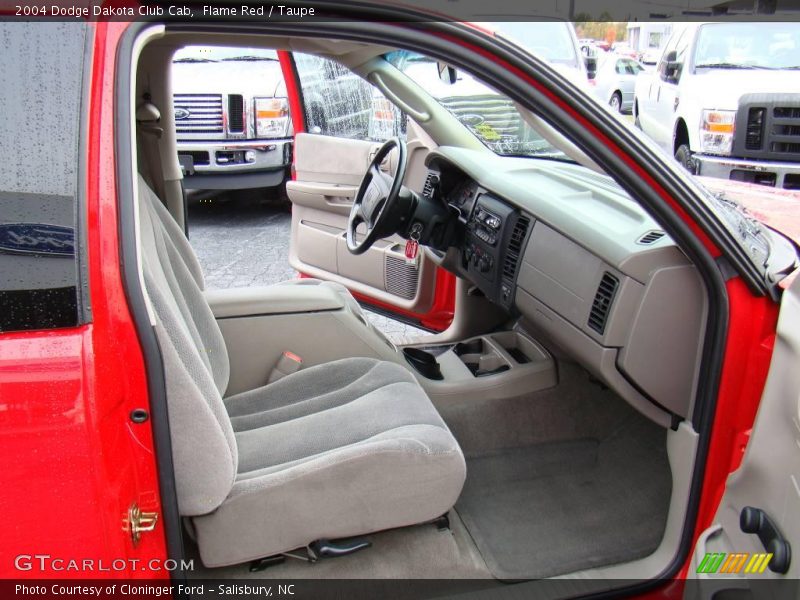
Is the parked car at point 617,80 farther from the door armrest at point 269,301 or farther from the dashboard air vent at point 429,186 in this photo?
the door armrest at point 269,301

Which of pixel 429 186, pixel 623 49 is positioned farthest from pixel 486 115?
pixel 623 49

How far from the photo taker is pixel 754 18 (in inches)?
256

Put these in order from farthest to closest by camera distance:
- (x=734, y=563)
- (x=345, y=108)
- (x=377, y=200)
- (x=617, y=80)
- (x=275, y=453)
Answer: (x=617, y=80), (x=345, y=108), (x=377, y=200), (x=275, y=453), (x=734, y=563)

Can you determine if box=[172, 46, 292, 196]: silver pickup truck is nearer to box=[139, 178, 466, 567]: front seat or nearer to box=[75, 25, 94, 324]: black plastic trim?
box=[139, 178, 466, 567]: front seat

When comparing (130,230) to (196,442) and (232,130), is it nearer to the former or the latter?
(196,442)

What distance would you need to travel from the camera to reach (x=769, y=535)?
60.2 inches

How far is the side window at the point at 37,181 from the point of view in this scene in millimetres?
1194

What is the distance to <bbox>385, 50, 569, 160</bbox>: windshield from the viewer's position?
312 cm

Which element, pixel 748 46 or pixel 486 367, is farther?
pixel 748 46

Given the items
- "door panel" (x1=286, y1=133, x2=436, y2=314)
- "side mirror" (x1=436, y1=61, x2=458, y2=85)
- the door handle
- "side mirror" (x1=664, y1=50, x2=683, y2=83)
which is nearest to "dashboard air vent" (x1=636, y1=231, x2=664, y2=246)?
the door handle

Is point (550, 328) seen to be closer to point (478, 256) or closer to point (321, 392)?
point (478, 256)

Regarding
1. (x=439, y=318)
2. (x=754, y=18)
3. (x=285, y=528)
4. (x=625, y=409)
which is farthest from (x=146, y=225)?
(x=754, y=18)

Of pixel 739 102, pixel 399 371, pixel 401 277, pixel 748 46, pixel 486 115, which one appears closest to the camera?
pixel 399 371

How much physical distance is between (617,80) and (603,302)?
38.7ft
